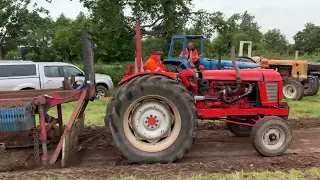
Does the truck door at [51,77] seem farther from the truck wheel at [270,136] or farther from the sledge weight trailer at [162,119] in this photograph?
the truck wheel at [270,136]

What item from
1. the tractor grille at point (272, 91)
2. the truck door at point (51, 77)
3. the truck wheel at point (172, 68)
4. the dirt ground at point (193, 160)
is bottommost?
the dirt ground at point (193, 160)

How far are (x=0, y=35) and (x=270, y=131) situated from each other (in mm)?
26063

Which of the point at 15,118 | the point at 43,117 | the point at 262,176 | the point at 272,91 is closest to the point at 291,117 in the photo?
the point at 272,91

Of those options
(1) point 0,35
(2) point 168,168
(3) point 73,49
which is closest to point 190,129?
(2) point 168,168

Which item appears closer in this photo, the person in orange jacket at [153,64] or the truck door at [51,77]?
the person in orange jacket at [153,64]

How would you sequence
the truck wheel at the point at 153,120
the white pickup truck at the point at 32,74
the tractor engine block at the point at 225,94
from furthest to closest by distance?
the white pickup truck at the point at 32,74 → the tractor engine block at the point at 225,94 → the truck wheel at the point at 153,120

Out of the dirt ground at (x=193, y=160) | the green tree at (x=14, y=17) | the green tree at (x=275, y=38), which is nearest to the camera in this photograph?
the dirt ground at (x=193, y=160)

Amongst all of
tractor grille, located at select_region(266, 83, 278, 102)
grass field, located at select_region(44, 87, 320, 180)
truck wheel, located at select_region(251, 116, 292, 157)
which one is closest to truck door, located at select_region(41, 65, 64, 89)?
grass field, located at select_region(44, 87, 320, 180)

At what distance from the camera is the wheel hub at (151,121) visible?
5957 millimetres

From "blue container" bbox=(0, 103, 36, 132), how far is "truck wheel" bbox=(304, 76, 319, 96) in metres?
11.6

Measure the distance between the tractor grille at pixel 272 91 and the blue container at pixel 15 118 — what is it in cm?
384

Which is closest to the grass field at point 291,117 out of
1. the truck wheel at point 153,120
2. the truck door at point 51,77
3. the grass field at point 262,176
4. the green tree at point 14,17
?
the grass field at point 262,176

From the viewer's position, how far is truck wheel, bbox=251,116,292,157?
243 inches

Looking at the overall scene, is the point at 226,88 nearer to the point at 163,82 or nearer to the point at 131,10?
the point at 163,82
